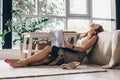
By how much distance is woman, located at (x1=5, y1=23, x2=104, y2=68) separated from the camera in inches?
117

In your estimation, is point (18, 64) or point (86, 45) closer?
point (18, 64)

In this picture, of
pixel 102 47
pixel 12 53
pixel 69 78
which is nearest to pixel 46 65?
pixel 102 47

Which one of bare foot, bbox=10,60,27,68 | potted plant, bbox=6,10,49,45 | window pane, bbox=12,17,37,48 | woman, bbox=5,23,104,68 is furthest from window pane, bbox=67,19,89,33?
bare foot, bbox=10,60,27,68

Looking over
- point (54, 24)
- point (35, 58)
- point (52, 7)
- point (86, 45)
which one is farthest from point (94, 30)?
point (52, 7)

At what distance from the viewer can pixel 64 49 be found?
3180 millimetres

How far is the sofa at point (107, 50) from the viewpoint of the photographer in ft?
9.42

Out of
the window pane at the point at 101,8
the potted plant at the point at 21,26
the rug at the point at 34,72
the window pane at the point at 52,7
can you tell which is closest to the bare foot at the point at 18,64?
the rug at the point at 34,72

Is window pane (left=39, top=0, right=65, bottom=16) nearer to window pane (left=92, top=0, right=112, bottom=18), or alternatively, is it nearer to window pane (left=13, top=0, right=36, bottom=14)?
window pane (left=13, top=0, right=36, bottom=14)

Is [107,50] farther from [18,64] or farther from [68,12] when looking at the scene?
[68,12]

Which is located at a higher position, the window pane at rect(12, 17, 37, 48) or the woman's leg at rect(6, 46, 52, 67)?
the window pane at rect(12, 17, 37, 48)

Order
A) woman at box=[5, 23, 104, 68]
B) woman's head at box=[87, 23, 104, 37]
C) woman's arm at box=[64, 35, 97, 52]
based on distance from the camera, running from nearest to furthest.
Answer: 1. woman at box=[5, 23, 104, 68]
2. woman's arm at box=[64, 35, 97, 52]
3. woman's head at box=[87, 23, 104, 37]

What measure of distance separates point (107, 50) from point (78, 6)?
2354 millimetres

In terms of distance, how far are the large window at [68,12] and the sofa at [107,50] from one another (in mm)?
1760

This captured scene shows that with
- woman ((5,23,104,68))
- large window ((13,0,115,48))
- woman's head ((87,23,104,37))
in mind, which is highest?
A: large window ((13,0,115,48))
